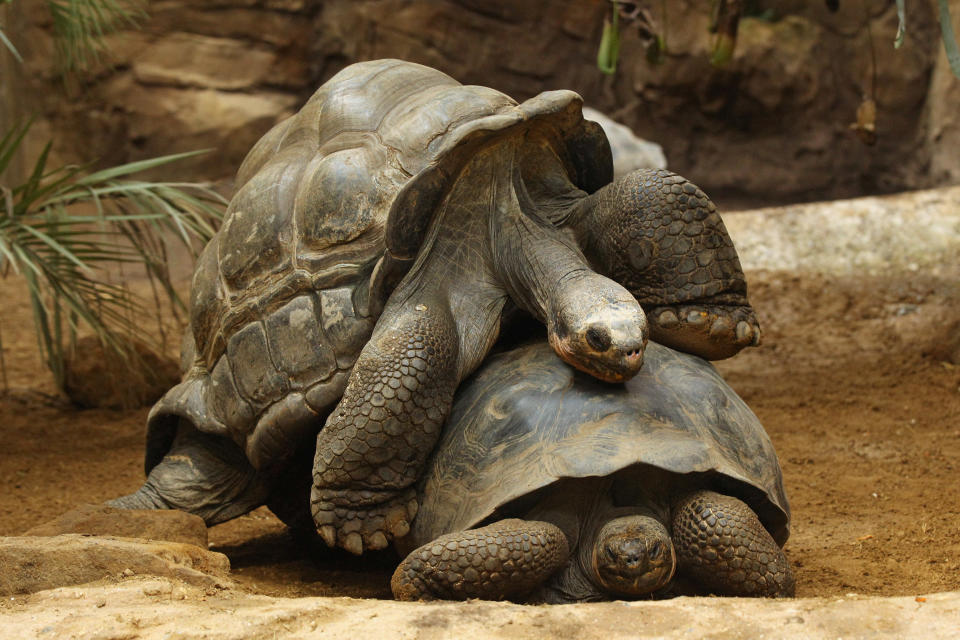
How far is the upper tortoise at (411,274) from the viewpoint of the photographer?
123 inches

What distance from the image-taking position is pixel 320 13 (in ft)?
39.1

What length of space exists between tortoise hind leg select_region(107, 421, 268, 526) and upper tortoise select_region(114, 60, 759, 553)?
0.24 metres

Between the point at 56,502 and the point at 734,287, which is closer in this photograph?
the point at 734,287

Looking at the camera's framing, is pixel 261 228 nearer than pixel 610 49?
Yes

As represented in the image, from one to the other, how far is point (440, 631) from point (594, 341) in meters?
0.99

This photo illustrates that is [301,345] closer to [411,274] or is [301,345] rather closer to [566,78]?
[411,274]

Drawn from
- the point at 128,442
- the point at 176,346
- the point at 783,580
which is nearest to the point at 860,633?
the point at 783,580

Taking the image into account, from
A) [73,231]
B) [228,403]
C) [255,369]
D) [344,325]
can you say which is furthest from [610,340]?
[73,231]

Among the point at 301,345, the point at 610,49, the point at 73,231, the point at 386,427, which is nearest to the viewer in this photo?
the point at 386,427

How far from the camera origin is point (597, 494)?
9.86 feet

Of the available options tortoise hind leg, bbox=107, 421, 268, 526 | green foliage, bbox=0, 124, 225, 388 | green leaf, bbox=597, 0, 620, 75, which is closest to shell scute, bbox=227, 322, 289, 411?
tortoise hind leg, bbox=107, 421, 268, 526

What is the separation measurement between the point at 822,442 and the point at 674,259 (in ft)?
7.81

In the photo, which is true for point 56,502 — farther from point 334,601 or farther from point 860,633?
point 860,633

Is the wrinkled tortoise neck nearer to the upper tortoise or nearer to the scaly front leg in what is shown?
the upper tortoise
